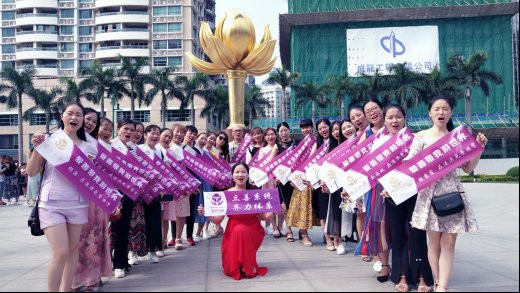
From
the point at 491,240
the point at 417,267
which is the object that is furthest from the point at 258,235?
the point at 491,240

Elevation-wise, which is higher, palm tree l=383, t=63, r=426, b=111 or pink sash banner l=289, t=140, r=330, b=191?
palm tree l=383, t=63, r=426, b=111

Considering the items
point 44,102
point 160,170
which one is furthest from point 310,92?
point 160,170

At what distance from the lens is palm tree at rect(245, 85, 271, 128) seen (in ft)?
126

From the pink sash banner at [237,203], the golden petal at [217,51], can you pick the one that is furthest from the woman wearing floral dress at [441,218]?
the golden petal at [217,51]

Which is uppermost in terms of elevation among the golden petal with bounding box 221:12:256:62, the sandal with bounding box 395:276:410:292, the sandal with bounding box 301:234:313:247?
the golden petal with bounding box 221:12:256:62

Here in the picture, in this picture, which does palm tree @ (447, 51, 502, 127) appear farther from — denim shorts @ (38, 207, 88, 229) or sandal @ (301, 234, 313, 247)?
denim shorts @ (38, 207, 88, 229)

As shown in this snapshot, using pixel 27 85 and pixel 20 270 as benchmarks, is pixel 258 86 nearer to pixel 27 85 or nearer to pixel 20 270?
pixel 27 85

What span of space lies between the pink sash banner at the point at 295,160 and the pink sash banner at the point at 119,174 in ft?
6.87

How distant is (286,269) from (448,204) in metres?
1.77

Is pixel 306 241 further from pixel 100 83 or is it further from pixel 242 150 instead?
pixel 100 83

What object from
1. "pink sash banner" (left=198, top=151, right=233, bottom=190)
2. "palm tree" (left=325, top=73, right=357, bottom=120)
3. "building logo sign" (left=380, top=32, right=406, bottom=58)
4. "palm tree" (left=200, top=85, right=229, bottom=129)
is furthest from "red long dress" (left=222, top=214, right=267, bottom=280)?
"building logo sign" (left=380, top=32, right=406, bottom=58)

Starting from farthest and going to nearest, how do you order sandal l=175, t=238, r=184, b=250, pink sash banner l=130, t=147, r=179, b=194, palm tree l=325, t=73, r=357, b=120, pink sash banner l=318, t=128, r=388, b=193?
palm tree l=325, t=73, r=357, b=120, sandal l=175, t=238, r=184, b=250, pink sash banner l=130, t=147, r=179, b=194, pink sash banner l=318, t=128, r=388, b=193

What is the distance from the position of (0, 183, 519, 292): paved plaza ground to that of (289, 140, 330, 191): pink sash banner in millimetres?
792

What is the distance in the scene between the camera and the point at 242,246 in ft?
13.4
